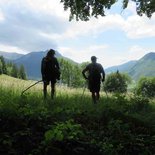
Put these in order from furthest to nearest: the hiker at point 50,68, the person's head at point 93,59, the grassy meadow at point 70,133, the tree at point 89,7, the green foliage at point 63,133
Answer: the tree at point 89,7, the person's head at point 93,59, the hiker at point 50,68, the grassy meadow at point 70,133, the green foliage at point 63,133

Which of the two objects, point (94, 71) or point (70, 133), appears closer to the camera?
point (70, 133)

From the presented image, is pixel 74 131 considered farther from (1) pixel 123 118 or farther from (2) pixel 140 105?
(2) pixel 140 105

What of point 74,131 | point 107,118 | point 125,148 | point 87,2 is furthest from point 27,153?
point 87,2

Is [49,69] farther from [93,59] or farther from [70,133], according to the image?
[70,133]

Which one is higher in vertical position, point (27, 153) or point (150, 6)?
point (150, 6)

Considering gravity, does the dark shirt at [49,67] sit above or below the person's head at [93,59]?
below

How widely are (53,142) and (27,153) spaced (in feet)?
2.06

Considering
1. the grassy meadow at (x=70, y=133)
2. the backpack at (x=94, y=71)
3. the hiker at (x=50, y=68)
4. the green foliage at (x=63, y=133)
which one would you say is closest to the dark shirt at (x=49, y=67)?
the hiker at (x=50, y=68)

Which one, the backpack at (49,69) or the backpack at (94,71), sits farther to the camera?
the backpack at (94,71)

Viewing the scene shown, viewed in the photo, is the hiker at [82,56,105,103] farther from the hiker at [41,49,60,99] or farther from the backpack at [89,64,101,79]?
the hiker at [41,49,60,99]

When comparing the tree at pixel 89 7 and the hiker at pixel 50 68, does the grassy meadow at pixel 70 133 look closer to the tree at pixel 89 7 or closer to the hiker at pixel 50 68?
the hiker at pixel 50 68

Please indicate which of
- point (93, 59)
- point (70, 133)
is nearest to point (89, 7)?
point (93, 59)

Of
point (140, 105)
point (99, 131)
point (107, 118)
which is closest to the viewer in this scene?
point (99, 131)

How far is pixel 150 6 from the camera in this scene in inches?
1129
